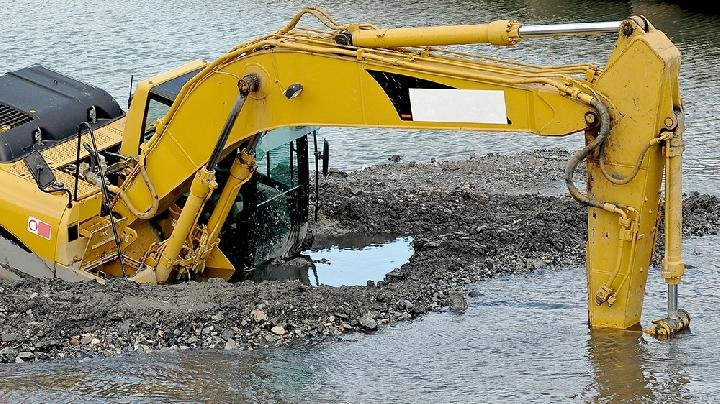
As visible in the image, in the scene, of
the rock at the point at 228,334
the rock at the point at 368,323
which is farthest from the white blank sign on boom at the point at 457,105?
the rock at the point at 228,334

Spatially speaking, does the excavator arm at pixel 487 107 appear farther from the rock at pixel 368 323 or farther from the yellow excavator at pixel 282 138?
the rock at pixel 368 323

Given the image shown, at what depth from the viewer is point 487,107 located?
26.2ft

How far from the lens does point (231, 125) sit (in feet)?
30.0

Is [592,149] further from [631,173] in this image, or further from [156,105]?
[156,105]

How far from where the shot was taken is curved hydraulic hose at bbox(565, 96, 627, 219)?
752 centimetres

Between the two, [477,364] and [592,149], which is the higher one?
[592,149]

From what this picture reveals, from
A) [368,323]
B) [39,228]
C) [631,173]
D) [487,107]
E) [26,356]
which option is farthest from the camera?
[39,228]

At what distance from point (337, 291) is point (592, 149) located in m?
2.91

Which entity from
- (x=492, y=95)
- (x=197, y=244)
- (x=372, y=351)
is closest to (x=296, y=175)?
(x=197, y=244)

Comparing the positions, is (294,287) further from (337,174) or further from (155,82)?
(337,174)

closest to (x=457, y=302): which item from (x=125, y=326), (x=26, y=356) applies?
(x=125, y=326)

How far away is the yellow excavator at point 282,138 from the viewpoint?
760 cm

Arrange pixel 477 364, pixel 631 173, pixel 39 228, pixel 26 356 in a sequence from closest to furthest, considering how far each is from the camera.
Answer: pixel 631 173, pixel 477 364, pixel 26 356, pixel 39 228

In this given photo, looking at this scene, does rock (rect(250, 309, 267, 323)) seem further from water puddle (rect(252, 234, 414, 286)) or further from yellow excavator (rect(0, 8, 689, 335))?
water puddle (rect(252, 234, 414, 286))
